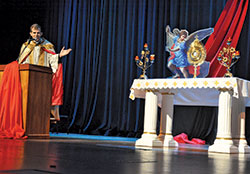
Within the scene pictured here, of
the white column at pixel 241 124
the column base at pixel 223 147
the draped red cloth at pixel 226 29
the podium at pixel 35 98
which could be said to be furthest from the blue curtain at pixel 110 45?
the column base at pixel 223 147

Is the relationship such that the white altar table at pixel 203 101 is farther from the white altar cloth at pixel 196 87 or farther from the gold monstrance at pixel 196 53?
the gold monstrance at pixel 196 53

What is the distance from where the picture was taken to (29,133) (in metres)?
6.37

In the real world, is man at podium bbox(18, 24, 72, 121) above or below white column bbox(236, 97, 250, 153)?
above

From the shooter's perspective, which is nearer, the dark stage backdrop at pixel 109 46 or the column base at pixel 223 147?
the column base at pixel 223 147

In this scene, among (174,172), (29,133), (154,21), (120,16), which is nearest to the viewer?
(174,172)

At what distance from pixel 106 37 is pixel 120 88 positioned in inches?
52.8

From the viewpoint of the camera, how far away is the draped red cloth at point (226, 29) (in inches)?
295

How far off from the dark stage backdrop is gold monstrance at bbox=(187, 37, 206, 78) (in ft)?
7.31

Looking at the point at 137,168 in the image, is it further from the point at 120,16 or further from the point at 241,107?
the point at 120,16

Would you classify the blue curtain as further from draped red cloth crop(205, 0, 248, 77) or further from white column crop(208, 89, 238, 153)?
white column crop(208, 89, 238, 153)

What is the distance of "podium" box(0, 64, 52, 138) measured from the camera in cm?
638

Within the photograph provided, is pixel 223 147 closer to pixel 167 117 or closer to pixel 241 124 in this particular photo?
pixel 241 124

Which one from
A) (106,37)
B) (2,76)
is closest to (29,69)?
(2,76)

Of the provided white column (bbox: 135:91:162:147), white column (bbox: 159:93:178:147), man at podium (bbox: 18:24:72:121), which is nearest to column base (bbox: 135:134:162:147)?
white column (bbox: 135:91:162:147)
